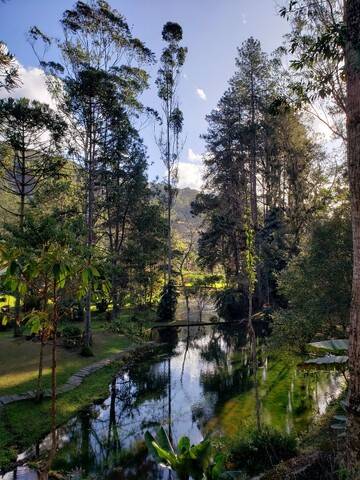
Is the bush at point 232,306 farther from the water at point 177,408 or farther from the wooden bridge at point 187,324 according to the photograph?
the water at point 177,408

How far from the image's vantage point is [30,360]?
13328 millimetres

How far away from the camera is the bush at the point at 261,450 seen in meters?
6.86

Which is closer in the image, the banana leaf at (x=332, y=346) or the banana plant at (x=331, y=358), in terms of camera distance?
the banana plant at (x=331, y=358)

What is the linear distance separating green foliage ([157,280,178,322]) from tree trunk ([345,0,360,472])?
2047 centimetres

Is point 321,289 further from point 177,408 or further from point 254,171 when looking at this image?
point 254,171

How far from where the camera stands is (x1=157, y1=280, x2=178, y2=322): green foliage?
24.6 m

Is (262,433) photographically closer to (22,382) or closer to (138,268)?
(22,382)

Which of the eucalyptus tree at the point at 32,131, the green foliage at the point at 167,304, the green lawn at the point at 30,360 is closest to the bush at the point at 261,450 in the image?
the green lawn at the point at 30,360

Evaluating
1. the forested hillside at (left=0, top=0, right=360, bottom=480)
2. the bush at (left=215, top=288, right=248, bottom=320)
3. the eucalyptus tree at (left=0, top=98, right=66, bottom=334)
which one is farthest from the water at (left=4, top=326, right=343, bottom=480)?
the bush at (left=215, top=288, right=248, bottom=320)

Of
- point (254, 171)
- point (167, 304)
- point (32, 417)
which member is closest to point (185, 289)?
point (167, 304)

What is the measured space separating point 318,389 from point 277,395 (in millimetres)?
1602

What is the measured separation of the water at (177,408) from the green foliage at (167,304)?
26.5ft

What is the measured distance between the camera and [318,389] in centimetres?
1182

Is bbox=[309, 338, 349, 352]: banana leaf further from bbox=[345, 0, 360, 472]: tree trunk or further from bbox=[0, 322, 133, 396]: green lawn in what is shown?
bbox=[0, 322, 133, 396]: green lawn
